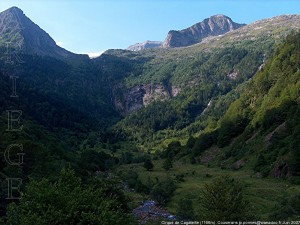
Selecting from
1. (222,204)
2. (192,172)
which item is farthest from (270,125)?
(222,204)

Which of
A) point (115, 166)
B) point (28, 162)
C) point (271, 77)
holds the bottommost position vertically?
point (115, 166)

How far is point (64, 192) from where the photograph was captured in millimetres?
36562

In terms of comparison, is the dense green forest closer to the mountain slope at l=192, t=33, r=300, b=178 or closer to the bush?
the bush

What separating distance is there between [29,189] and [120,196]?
734 inches

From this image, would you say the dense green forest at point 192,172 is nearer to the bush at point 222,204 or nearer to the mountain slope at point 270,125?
the bush at point 222,204

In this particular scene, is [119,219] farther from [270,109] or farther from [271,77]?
[271,77]

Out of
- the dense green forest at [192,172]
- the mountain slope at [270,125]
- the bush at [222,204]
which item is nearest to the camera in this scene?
the dense green forest at [192,172]

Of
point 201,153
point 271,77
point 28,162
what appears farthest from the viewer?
point 271,77

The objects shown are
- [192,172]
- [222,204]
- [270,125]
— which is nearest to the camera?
[222,204]

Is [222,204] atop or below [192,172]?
atop

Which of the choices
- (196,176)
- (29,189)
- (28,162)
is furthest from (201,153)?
(29,189)

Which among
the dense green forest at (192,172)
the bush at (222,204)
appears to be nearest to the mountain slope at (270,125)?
the dense green forest at (192,172)

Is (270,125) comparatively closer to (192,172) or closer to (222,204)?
(192,172)

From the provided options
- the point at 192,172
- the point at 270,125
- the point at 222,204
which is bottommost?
the point at 192,172
